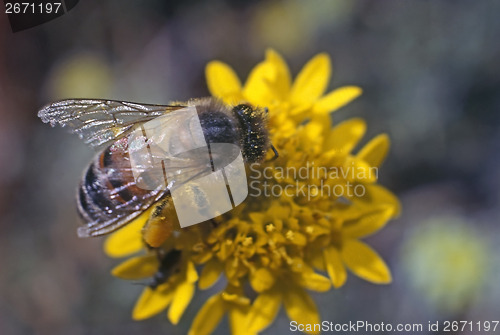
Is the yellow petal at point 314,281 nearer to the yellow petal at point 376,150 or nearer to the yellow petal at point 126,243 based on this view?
the yellow petal at point 376,150

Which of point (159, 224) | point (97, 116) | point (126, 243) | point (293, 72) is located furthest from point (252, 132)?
point (293, 72)

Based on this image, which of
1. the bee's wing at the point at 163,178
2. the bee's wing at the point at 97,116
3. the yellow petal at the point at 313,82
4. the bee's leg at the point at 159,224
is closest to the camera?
the bee's wing at the point at 163,178

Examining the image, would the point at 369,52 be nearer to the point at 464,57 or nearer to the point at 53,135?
the point at 464,57

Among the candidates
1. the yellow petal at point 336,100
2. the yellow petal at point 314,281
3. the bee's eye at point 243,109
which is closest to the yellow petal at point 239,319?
the yellow petal at point 314,281

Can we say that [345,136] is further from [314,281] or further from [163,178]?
[163,178]

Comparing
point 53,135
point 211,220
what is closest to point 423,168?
point 211,220

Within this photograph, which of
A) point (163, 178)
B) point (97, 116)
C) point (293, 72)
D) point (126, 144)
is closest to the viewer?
point (163, 178)

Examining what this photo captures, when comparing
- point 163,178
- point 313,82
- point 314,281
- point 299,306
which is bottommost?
point 299,306
